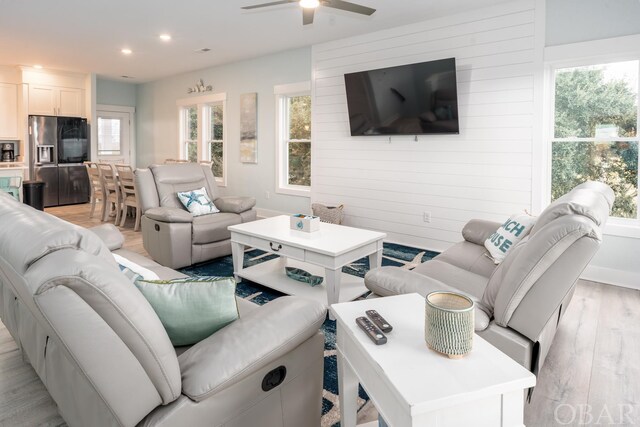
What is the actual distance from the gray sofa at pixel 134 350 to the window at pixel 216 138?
6.02 metres

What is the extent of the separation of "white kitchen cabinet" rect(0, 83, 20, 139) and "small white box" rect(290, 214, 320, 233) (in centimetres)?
703

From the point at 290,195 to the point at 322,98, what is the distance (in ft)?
4.96

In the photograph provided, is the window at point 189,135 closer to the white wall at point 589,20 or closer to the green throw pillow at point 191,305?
the white wall at point 589,20

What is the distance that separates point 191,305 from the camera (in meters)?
1.34

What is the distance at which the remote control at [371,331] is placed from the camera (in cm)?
114

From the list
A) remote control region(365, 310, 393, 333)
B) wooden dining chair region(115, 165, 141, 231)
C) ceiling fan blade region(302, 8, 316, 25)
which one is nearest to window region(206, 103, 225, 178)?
wooden dining chair region(115, 165, 141, 231)

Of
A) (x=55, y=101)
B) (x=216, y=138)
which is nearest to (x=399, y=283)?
(x=216, y=138)

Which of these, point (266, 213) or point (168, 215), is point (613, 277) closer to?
point (168, 215)

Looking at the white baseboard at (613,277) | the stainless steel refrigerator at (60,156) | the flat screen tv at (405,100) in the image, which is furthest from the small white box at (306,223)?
the stainless steel refrigerator at (60,156)

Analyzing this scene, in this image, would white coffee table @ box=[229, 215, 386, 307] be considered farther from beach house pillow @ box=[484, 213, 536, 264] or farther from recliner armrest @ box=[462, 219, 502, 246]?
beach house pillow @ box=[484, 213, 536, 264]

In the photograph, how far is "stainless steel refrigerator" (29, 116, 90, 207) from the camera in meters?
7.46

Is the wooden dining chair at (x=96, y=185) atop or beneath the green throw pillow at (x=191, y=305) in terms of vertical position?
atop

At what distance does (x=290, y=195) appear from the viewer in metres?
6.15

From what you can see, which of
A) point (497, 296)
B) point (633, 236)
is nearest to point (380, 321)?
point (497, 296)
